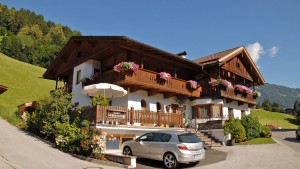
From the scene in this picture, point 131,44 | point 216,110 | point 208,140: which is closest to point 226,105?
point 216,110

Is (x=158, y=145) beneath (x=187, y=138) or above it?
beneath

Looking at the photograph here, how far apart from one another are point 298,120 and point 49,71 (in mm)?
65108

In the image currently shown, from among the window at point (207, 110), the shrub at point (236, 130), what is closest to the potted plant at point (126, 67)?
the shrub at point (236, 130)

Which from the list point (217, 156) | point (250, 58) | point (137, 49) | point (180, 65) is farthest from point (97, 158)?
point (250, 58)

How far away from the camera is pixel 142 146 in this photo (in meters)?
14.3

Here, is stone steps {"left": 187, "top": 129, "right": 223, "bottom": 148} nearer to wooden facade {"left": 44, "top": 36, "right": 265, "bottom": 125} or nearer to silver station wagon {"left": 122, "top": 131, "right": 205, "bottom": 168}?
wooden facade {"left": 44, "top": 36, "right": 265, "bottom": 125}

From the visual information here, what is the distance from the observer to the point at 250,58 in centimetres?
3309

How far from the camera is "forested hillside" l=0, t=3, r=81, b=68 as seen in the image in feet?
316

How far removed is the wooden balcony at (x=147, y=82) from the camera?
778 inches

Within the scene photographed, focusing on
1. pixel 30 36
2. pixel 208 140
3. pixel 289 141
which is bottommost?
pixel 289 141

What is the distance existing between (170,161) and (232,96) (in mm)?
16932

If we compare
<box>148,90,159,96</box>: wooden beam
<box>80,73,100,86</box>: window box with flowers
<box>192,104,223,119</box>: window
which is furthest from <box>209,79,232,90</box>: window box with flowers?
<box>80,73,100,86</box>: window box with flowers

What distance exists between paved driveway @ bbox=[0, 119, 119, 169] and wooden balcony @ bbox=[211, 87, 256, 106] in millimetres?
16113

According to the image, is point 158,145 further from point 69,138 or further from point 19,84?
point 19,84
